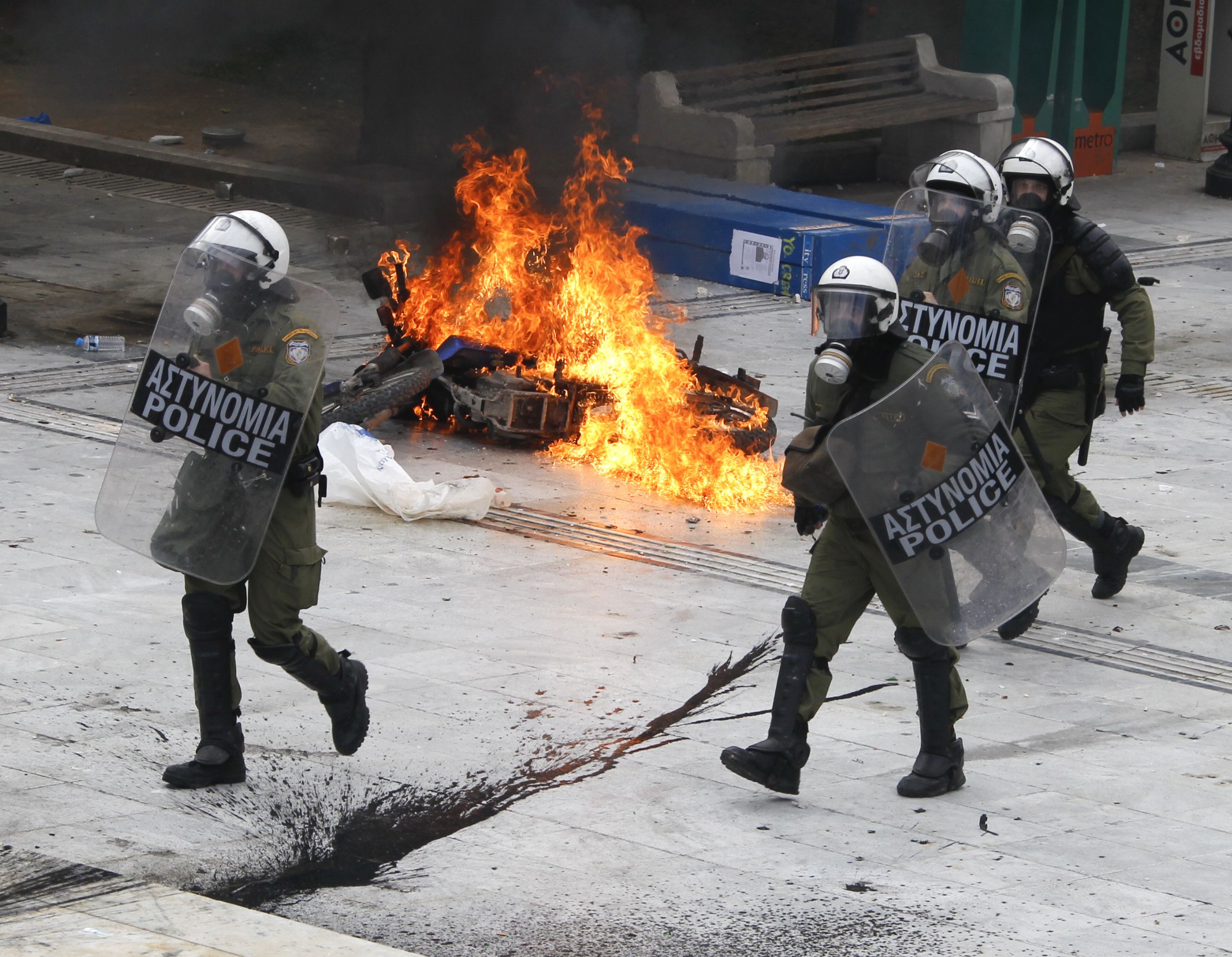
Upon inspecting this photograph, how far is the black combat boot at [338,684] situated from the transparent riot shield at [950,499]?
60.2 inches

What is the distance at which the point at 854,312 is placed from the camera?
18.1 ft

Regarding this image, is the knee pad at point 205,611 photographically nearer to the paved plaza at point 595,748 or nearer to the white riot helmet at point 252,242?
the paved plaza at point 595,748

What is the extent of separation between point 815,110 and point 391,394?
8.35 m

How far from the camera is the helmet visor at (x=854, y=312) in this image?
553 cm

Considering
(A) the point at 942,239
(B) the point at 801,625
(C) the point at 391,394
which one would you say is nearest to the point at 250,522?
(B) the point at 801,625

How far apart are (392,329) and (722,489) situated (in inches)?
83.5

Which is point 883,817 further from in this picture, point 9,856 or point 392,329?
point 392,329

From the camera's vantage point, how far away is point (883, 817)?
5.57 m

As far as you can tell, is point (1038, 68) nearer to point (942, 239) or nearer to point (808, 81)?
point (808, 81)

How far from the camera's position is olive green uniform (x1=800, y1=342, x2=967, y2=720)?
5.63m

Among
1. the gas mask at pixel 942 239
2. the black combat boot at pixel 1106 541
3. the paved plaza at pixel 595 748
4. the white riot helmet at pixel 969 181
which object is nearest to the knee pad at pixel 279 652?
the paved plaza at pixel 595 748

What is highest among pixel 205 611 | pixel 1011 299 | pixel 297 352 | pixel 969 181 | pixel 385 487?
pixel 969 181

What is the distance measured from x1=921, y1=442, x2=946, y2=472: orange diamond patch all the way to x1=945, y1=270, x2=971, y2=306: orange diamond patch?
1.76 m

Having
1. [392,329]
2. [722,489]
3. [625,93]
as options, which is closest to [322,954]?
[722,489]
